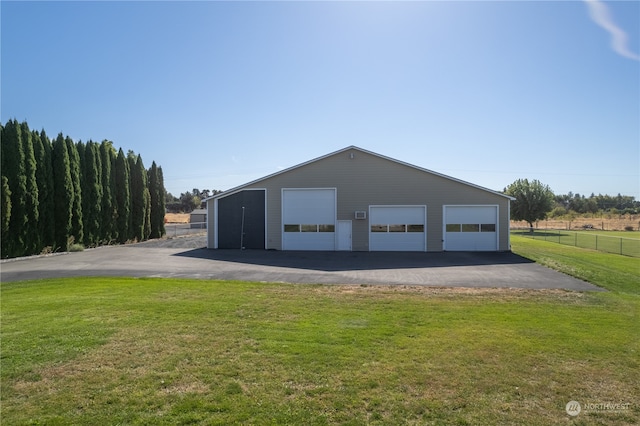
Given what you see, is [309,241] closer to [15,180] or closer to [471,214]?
[471,214]

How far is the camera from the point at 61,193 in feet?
70.1

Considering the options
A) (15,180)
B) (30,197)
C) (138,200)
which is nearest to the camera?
(15,180)

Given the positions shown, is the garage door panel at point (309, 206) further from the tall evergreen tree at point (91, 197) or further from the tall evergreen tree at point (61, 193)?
the tall evergreen tree at point (61, 193)

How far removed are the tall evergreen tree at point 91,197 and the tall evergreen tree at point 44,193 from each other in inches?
Result: 114

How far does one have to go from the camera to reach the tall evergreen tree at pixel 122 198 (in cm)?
2711

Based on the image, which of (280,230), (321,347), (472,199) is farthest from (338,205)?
(321,347)

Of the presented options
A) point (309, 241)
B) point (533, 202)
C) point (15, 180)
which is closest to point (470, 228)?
point (309, 241)

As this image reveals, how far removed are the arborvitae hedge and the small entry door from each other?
1592 cm

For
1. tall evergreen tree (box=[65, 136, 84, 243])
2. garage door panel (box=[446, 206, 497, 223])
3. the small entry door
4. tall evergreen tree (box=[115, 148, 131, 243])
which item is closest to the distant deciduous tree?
garage door panel (box=[446, 206, 497, 223])

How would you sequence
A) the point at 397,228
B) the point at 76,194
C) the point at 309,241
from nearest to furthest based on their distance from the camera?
1. the point at 76,194
2. the point at 397,228
3. the point at 309,241

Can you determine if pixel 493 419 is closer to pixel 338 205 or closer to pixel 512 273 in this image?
pixel 512 273

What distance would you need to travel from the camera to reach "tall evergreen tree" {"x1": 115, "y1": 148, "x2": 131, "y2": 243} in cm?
2711

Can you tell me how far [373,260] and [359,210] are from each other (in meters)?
5.13

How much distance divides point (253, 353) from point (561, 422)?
369 cm
